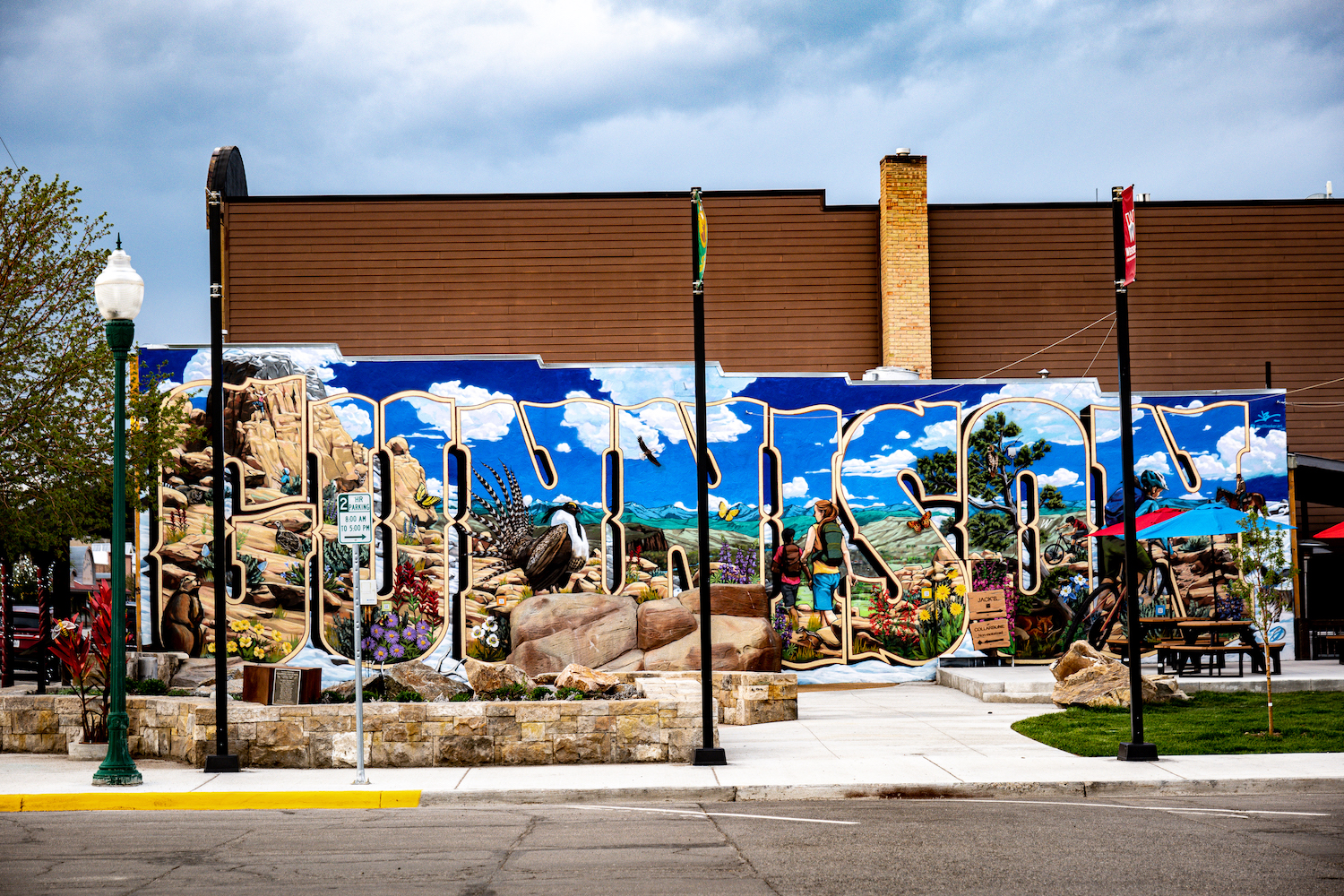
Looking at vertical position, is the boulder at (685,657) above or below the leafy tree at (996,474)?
below

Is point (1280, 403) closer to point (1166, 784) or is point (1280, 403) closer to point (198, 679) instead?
point (1166, 784)

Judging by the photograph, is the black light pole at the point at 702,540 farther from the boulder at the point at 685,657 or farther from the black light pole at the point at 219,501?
the boulder at the point at 685,657

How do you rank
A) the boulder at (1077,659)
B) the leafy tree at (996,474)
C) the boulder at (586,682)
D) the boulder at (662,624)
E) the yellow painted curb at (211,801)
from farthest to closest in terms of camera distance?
the leafy tree at (996,474), the boulder at (662,624), the boulder at (1077,659), the boulder at (586,682), the yellow painted curb at (211,801)

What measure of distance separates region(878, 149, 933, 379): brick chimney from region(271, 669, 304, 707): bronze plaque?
16.9 m

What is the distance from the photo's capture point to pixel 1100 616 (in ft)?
77.3

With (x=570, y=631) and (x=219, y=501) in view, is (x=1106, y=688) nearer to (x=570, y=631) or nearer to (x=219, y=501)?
(x=570, y=631)

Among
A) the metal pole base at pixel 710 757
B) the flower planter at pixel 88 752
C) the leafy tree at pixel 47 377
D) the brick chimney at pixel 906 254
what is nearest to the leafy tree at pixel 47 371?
the leafy tree at pixel 47 377

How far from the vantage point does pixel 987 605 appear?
23.6 metres

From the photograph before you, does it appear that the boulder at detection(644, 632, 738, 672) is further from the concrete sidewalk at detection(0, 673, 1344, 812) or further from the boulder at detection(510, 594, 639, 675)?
the concrete sidewalk at detection(0, 673, 1344, 812)

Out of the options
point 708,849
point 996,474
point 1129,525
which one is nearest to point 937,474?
point 996,474

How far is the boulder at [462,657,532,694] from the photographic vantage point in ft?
48.1

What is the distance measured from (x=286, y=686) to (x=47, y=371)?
24.8 feet

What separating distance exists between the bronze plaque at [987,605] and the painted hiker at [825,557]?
240cm

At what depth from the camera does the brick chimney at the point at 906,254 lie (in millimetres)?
27344
